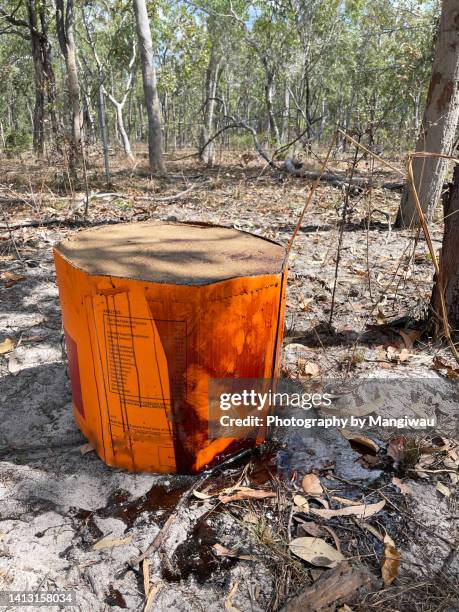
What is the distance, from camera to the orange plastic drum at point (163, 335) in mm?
1428

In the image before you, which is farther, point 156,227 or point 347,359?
point 347,359

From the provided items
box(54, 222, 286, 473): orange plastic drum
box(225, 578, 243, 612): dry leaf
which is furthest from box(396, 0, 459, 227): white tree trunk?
box(225, 578, 243, 612): dry leaf

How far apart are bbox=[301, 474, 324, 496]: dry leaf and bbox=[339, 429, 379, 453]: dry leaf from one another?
Answer: 0.93ft

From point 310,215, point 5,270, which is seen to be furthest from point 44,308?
point 310,215

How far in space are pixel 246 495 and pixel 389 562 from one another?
51cm

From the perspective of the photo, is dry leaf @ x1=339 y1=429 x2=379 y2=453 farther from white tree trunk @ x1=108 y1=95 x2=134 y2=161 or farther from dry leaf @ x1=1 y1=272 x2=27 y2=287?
white tree trunk @ x1=108 y1=95 x2=134 y2=161

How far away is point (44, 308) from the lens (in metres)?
3.09

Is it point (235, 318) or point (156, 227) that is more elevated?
point (156, 227)

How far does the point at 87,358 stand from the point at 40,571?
0.66 meters

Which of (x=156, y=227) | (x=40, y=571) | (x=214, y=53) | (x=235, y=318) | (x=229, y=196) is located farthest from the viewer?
(x=214, y=53)

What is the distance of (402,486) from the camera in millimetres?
1674

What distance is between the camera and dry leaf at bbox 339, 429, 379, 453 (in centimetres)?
188

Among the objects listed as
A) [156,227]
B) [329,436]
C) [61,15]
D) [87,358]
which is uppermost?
[61,15]

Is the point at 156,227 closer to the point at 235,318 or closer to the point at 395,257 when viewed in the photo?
the point at 235,318
